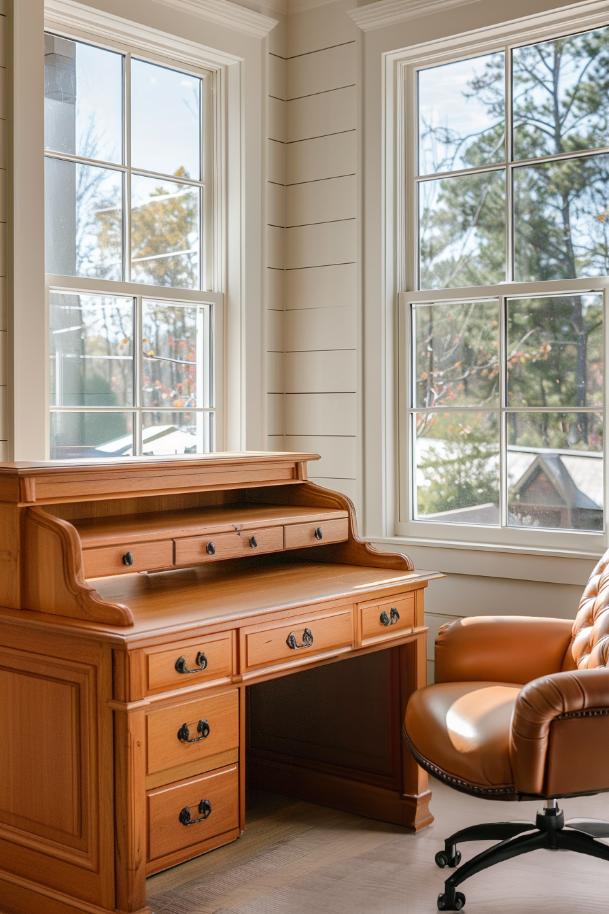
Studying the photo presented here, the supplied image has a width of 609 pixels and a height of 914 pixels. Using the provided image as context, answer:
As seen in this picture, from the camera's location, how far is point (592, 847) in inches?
103

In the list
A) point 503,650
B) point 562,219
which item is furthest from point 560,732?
point 562,219

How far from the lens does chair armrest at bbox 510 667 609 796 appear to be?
233cm

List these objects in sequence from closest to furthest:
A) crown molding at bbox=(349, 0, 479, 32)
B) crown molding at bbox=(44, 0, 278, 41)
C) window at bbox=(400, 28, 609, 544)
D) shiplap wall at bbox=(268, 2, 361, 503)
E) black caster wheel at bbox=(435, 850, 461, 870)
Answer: black caster wheel at bbox=(435, 850, 461, 870)
crown molding at bbox=(44, 0, 278, 41)
window at bbox=(400, 28, 609, 544)
crown molding at bbox=(349, 0, 479, 32)
shiplap wall at bbox=(268, 2, 361, 503)

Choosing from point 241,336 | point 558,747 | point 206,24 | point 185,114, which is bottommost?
point 558,747

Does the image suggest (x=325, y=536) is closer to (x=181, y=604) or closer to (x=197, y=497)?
(x=197, y=497)

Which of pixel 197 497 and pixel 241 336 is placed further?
pixel 241 336

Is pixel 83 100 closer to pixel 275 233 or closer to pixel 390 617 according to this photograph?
pixel 275 233

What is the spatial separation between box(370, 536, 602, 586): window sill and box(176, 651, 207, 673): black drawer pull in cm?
151

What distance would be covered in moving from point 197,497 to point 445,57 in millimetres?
1965

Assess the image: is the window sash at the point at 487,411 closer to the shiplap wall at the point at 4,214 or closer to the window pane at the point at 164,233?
the window pane at the point at 164,233

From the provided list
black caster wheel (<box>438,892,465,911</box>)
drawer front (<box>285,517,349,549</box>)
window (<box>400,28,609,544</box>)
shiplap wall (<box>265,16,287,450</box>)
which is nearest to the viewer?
black caster wheel (<box>438,892,465,911</box>)

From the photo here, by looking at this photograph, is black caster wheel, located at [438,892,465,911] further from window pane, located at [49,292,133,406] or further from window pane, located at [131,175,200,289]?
window pane, located at [131,175,200,289]

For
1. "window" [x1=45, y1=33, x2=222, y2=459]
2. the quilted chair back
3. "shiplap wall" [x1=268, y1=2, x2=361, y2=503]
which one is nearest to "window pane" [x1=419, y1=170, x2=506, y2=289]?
"shiplap wall" [x1=268, y1=2, x2=361, y2=503]

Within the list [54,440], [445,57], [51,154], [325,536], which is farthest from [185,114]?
[325,536]
